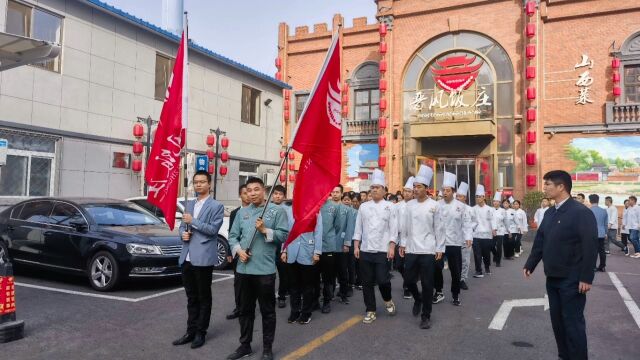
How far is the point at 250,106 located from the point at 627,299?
659 inches

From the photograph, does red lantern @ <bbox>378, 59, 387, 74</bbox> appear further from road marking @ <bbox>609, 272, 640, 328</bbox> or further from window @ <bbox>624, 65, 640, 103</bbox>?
road marking @ <bbox>609, 272, 640, 328</bbox>

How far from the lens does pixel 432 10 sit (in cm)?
2139

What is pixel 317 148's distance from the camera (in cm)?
471

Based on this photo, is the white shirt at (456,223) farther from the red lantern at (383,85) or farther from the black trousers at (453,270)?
the red lantern at (383,85)

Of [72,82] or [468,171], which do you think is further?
[468,171]

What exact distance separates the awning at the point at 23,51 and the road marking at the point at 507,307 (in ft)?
21.1

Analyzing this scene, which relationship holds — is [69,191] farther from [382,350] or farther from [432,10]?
[432,10]

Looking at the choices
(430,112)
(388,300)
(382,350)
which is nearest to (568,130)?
(430,112)

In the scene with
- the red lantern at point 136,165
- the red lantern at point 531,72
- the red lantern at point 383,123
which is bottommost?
the red lantern at point 136,165

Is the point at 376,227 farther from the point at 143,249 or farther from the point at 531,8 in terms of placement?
the point at 531,8

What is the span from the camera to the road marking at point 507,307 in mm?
6023

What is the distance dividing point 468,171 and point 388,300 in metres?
15.7

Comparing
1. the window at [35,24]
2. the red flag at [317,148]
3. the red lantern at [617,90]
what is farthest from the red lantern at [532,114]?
the window at [35,24]

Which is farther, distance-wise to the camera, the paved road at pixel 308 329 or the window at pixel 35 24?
the window at pixel 35 24
